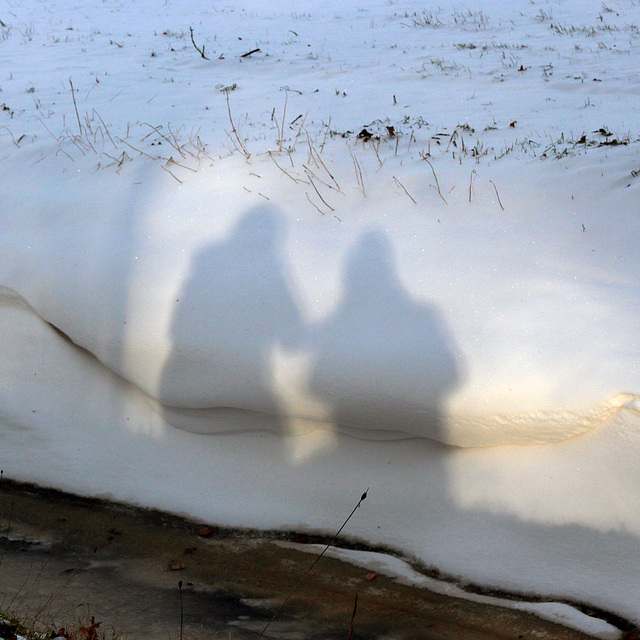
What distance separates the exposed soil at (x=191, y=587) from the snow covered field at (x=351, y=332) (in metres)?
Answer: 0.24

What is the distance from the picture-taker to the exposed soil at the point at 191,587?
3.43 m

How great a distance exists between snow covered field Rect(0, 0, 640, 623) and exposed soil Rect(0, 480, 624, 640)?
0.24 meters

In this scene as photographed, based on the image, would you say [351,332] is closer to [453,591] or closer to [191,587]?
[453,591]

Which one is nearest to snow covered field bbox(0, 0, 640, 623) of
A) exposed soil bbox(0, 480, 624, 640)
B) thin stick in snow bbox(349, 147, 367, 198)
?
thin stick in snow bbox(349, 147, 367, 198)

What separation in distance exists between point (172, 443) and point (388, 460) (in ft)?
5.11

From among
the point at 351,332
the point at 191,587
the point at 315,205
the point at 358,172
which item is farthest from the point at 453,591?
the point at 358,172

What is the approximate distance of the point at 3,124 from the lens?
7.43 m

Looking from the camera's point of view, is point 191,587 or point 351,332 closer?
point 191,587

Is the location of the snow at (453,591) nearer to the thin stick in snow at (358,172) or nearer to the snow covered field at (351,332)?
the snow covered field at (351,332)

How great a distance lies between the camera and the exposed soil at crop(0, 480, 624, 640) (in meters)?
3.43

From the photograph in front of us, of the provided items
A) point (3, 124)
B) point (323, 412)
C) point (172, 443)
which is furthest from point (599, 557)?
point (3, 124)

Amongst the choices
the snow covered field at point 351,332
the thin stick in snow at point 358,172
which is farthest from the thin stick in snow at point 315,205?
the thin stick in snow at point 358,172

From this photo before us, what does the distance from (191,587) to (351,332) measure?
5.96ft

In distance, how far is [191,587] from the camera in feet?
12.5
